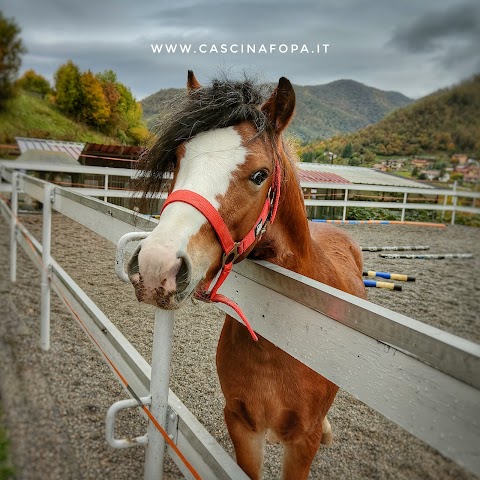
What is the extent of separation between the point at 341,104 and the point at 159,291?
2.19m

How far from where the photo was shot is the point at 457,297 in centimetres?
495

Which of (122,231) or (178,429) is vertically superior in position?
(122,231)

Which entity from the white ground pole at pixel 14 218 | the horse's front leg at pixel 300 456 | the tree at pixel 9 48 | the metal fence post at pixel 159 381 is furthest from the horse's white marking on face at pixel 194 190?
the white ground pole at pixel 14 218

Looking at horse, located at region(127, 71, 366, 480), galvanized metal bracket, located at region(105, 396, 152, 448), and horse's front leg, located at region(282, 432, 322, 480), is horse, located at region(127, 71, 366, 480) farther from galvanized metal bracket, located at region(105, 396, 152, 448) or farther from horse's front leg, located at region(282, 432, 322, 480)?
galvanized metal bracket, located at region(105, 396, 152, 448)

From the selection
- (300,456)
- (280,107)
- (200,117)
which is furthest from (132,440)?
(280,107)

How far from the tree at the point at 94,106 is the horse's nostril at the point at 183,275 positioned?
5288 millimetres

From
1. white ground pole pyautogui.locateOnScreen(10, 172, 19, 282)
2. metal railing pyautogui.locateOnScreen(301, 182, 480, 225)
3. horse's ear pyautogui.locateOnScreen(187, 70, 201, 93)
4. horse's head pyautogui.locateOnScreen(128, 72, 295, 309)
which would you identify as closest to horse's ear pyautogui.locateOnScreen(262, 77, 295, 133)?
horse's head pyautogui.locateOnScreen(128, 72, 295, 309)

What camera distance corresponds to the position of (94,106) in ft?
19.3

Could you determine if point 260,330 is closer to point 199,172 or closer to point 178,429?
point 199,172

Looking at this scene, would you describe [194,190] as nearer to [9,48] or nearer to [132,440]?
[132,440]

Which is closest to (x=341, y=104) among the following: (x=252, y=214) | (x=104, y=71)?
(x=252, y=214)

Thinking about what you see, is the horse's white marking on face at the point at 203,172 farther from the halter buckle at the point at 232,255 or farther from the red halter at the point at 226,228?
the halter buckle at the point at 232,255

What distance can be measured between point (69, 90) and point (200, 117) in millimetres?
5463

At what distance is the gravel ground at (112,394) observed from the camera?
6.38 feet
